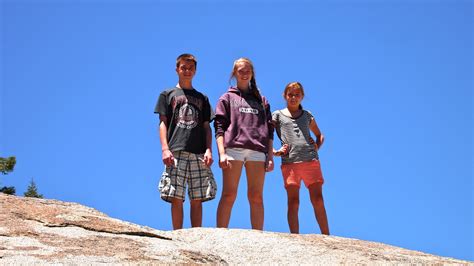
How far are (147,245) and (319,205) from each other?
3580 mm

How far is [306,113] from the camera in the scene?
8.71 metres

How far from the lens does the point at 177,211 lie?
24.8 feet

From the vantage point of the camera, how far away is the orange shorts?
8180mm

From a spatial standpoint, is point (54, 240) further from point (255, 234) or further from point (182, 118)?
point (182, 118)

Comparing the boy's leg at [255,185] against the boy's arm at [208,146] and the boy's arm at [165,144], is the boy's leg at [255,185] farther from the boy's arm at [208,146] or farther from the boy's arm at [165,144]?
the boy's arm at [165,144]

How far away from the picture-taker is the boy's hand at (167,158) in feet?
24.9

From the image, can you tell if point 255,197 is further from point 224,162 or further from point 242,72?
point 242,72

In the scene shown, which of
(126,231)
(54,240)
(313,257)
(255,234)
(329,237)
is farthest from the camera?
(329,237)

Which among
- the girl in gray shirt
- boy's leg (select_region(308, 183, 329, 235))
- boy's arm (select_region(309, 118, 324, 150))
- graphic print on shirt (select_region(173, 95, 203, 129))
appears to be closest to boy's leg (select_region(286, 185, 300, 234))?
the girl in gray shirt

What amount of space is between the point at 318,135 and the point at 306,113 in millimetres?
366

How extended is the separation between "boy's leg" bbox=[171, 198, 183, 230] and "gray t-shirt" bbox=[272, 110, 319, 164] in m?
1.50

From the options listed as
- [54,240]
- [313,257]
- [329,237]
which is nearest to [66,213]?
[54,240]

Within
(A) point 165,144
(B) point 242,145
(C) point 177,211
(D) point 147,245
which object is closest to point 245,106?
(B) point 242,145

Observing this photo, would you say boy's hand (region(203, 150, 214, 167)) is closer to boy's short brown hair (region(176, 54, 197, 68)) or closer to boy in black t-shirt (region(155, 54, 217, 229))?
boy in black t-shirt (region(155, 54, 217, 229))
